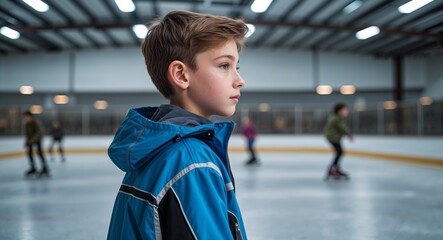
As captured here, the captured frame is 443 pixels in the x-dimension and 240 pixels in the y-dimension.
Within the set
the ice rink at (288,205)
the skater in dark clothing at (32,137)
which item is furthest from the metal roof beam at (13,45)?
the ice rink at (288,205)

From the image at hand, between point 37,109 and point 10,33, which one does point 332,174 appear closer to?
point 10,33

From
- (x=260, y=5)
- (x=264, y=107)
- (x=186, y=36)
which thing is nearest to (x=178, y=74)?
(x=186, y=36)

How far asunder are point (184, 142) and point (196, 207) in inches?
6.3

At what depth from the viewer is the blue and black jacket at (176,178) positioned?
2.82 feet

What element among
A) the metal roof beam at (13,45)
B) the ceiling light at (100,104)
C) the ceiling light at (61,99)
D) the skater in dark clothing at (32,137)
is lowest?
the skater in dark clothing at (32,137)

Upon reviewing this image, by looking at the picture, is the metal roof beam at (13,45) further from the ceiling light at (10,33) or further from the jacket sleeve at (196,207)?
the jacket sleeve at (196,207)

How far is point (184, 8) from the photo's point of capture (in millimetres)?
13586

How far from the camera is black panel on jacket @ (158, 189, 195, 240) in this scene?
853 millimetres

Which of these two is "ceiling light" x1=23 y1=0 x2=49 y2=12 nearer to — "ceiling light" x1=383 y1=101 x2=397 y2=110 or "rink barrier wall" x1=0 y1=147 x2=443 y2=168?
"rink barrier wall" x1=0 y1=147 x2=443 y2=168

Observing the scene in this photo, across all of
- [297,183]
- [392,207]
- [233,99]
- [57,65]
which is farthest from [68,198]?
[57,65]

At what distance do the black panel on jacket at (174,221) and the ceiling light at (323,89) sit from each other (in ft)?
63.9

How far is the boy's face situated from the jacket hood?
0.20 feet

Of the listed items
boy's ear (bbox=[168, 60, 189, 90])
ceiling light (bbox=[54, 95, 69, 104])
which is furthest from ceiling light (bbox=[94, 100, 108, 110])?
boy's ear (bbox=[168, 60, 189, 90])

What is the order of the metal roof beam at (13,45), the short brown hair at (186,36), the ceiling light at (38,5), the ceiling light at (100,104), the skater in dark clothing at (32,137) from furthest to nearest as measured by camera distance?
the ceiling light at (100,104)
the metal roof beam at (13,45)
the ceiling light at (38,5)
the skater in dark clothing at (32,137)
the short brown hair at (186,36)
